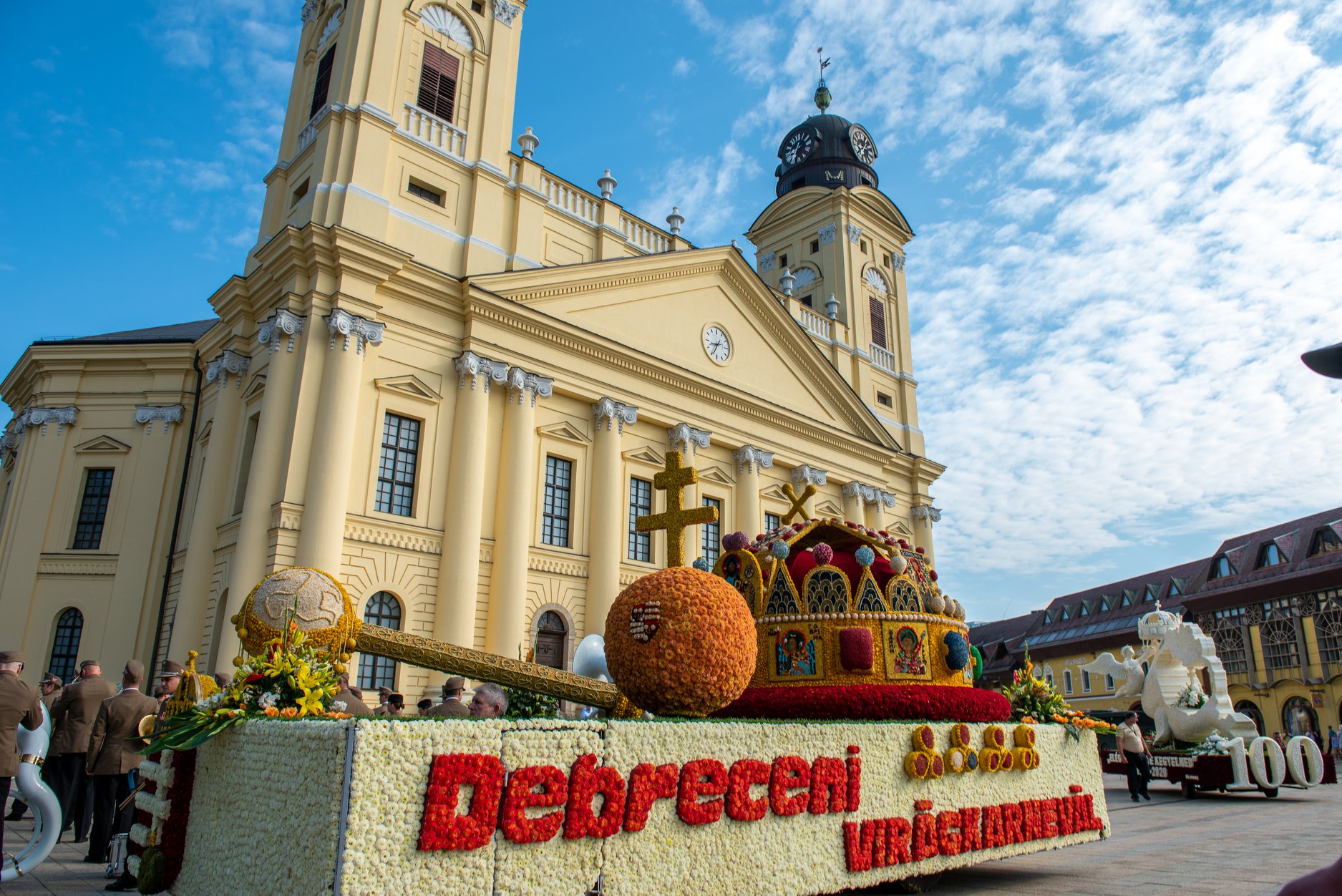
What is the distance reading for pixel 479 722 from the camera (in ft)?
16.0

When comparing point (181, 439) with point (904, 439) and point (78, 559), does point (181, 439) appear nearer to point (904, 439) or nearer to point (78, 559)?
point (78, 559)

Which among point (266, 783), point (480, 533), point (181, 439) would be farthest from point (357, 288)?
point (266, 783)

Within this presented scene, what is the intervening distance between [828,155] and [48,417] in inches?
1173

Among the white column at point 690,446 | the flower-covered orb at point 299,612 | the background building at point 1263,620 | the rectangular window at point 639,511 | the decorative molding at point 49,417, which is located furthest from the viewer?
the background building at point 1263,620

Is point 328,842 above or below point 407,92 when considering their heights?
below

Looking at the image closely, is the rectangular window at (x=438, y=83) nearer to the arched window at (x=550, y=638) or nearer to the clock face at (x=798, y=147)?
the arched window at (x=550, y=638)

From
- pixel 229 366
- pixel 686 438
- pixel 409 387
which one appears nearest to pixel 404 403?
pixel 409 387

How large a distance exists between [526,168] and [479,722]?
817 inches

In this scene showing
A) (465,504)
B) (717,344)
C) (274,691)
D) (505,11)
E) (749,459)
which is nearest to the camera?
(274,691)

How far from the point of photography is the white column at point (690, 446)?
78.7 ft

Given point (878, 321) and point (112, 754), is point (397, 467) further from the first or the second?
point (878, 321)

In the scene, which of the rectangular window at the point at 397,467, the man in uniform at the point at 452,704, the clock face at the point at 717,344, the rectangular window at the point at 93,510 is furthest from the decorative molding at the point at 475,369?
the man in uniform at the point at 452,704

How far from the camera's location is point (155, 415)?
22203 mm

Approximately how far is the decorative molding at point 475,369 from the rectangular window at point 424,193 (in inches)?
166
